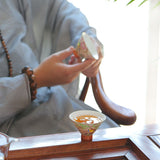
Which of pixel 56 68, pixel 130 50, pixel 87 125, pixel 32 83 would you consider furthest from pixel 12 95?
pixel 130 50

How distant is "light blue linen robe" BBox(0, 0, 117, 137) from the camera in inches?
33.7

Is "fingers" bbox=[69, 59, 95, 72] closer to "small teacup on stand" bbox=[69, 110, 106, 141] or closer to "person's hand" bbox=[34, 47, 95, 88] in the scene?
"person's hand" bbox=[34, 47, 95, 88]

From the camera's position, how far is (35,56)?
3.82 feet

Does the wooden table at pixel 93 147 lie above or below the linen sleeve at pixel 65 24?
below

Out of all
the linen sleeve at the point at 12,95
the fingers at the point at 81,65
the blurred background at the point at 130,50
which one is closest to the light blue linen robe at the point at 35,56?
the linen sleeve at the point at 12,95

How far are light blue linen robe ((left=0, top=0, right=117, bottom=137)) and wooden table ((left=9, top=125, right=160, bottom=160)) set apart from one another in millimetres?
230

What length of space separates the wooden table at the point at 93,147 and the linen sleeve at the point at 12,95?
218mm

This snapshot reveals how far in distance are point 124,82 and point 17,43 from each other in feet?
3.97

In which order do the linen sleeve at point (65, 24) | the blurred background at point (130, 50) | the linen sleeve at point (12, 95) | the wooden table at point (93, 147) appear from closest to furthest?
the wooden table at point (93, 147)
the linen sleeve at point (12, 95)
the linen sleeve at point (65, 24)
the blurred background at point (130, 50)

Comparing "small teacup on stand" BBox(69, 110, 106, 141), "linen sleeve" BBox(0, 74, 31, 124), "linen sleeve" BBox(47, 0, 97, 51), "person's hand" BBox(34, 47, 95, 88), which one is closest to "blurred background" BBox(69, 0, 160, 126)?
"linen sleeve" BBox(47, 0, 97, 51)

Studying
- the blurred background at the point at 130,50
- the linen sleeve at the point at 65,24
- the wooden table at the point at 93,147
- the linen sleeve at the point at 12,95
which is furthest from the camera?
the blurred background at the point at 130,50

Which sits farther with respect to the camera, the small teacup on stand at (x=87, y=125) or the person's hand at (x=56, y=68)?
the person's hand at (x=56, y=68)

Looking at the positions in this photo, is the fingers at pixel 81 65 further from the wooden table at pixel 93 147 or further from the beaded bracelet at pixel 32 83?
the wooden table at pixel 93 147

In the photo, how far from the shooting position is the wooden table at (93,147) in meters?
0.59
